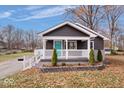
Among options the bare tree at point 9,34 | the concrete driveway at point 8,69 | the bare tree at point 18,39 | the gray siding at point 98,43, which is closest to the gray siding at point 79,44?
the gray siding at point 98,43

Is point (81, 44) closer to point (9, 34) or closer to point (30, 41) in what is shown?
point (30, 41)

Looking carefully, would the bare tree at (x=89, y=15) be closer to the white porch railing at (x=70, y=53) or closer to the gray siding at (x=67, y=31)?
the gray siding at (x=67, y=31)

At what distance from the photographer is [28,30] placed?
95.8 ft

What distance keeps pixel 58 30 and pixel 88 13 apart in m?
12.5

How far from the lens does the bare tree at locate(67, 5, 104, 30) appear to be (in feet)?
104

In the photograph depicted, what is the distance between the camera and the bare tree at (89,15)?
31703 mm

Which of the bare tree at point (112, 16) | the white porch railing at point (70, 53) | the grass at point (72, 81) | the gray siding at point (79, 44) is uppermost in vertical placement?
the bare tree at point (112, 16)

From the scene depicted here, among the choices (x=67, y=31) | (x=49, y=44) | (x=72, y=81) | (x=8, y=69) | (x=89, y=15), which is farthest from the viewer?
(x=89, y=15)

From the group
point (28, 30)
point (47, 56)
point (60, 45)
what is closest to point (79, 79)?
point (47, 56)

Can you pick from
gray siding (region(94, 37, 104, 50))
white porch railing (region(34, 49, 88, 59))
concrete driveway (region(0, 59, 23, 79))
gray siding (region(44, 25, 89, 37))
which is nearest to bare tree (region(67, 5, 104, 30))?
gray siding (region(94, 37, 104, 50))

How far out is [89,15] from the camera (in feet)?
104

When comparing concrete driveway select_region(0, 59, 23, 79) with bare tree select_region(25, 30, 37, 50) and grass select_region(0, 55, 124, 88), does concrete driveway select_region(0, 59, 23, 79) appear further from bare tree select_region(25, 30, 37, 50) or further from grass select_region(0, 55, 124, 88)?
bare tree select_region(25, 30, 37, 50)

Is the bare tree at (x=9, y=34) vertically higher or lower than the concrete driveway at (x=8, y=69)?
higher

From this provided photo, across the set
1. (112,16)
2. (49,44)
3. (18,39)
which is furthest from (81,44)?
(112,16)
